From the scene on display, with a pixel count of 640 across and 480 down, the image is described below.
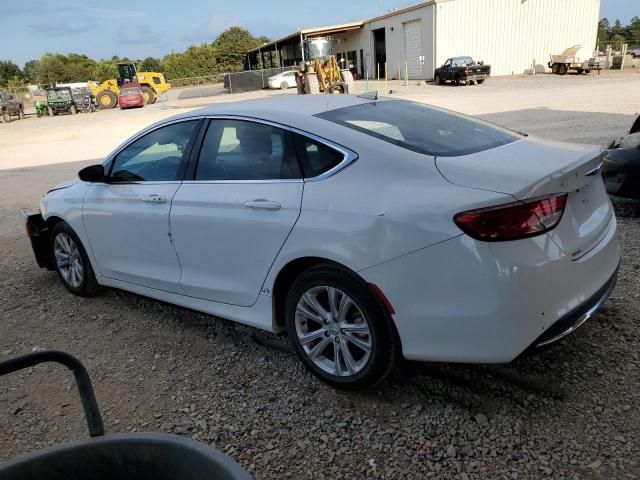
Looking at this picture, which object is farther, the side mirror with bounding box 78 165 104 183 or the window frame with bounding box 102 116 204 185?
the side mirror with bounding box 78 165 104 183

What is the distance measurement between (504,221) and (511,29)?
40281 mm

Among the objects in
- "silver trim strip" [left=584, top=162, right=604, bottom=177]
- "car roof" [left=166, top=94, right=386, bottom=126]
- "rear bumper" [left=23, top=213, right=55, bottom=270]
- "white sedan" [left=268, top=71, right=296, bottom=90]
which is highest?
"car roof" [left=166, top=94, right=386, bottom=126]

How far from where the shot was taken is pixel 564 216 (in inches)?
106

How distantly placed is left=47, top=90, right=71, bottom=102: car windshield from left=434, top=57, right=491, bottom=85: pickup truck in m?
23.9

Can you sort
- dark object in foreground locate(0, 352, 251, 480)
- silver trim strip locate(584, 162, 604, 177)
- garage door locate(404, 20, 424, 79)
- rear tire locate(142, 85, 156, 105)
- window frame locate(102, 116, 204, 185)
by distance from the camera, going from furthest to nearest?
garage door locate(404, 20, 424, 79), rear tire locate(142, 85, 156, 105), window frame locate(102, 116, 204, 185), silver trim strip locate(584, 162, 604, 177), dark object in foreground locate(0, 352, 251, 480)

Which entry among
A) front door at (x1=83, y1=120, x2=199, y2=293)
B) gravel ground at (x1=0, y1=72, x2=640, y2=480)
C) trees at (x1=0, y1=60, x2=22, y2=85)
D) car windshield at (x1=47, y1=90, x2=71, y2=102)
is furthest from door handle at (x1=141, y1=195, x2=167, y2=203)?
trees at (x1=0, y1=60, x2=22, y2=85)

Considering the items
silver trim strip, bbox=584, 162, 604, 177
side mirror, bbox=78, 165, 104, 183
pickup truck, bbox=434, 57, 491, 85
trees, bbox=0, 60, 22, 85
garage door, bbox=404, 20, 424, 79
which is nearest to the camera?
silver trim strip, bbox=584, 162, 604, 177

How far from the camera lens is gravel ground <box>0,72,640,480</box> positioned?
8.60 feet

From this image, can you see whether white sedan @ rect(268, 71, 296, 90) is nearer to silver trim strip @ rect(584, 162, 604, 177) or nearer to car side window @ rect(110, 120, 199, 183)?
car side window @ rect(110, 120, 199, 183)

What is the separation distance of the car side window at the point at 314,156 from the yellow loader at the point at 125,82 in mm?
35955

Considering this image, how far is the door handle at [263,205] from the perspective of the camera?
10.4 feet

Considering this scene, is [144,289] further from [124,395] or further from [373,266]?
[373,266]

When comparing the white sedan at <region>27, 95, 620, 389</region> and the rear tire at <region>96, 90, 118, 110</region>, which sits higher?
the white sedan at <region>27, 95, 620, 389</region>

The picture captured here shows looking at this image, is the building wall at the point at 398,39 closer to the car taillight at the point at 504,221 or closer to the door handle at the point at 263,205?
the door handle at the point at 263,205
